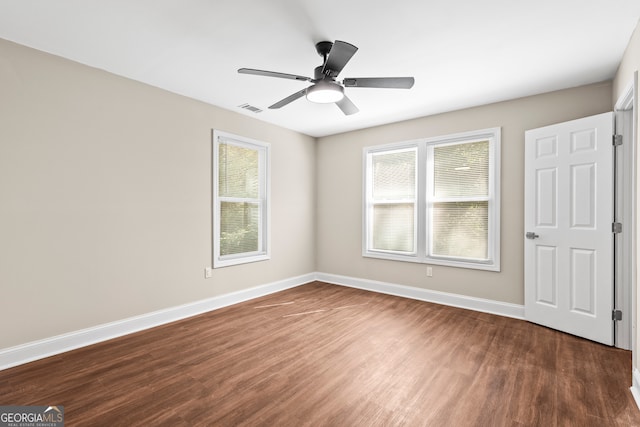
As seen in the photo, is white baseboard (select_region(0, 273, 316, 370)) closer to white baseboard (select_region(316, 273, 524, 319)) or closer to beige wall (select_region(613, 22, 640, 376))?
white baseboard (select_region(316, 273, 524, 319))

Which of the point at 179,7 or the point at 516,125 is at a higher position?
the point at 179,7

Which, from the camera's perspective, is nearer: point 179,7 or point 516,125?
point 179,7

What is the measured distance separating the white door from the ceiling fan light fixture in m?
2.39

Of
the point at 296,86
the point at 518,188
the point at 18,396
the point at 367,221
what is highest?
the point at 296,86

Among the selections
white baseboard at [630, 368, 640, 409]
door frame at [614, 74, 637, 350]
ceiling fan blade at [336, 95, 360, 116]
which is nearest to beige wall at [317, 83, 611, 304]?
door frame at [614, 74, 637, 350]

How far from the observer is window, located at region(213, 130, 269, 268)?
13.1ft

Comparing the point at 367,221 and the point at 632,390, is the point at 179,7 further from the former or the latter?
the point at 632,390

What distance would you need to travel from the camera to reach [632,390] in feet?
6.88

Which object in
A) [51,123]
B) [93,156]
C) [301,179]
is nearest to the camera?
[51,123]

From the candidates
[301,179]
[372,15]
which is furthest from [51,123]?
[301,179]

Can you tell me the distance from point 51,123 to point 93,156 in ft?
1.29

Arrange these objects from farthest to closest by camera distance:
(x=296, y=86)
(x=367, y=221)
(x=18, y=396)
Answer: (x=367, y=221)
(x=296, y=86)
(x=18, y=396)

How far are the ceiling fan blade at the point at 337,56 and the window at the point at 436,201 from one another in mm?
2418

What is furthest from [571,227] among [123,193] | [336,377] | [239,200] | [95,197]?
[95,197]
